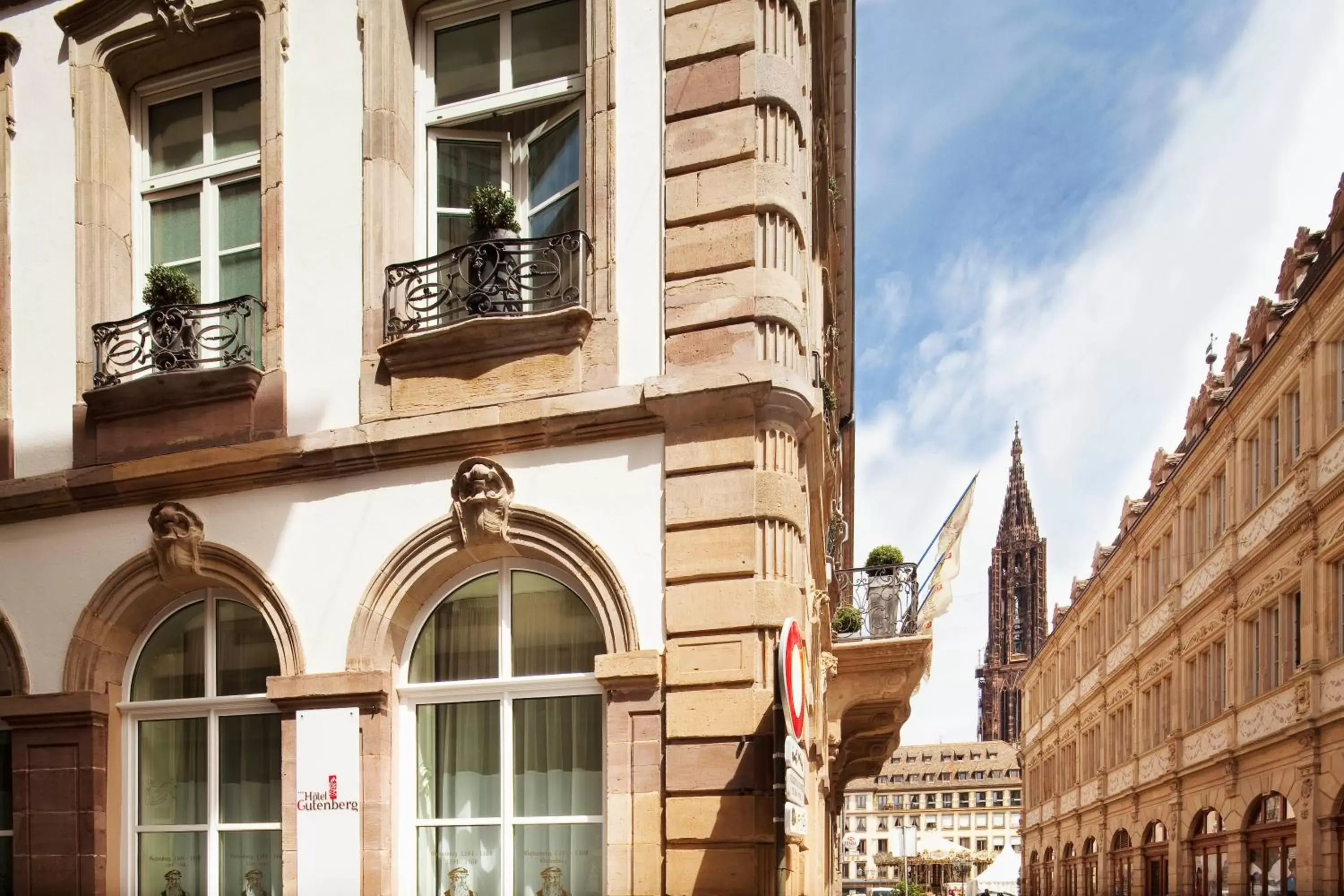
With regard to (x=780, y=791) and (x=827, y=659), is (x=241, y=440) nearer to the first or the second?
(x=780, y=791)

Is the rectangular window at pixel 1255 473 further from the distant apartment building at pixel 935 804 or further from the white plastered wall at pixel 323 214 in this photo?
the distant apartment building at pixel 935 804

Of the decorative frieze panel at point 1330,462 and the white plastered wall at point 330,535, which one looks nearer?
the white plastered wall at point 330,535

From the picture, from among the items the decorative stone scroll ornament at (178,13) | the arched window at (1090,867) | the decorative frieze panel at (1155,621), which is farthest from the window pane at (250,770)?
the arched window at (1090,867)

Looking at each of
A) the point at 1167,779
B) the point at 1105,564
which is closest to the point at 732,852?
the point at 1167,779

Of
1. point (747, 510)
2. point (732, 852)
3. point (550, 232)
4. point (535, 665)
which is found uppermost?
point (550, 232)

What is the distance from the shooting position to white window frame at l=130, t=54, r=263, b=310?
10.6m

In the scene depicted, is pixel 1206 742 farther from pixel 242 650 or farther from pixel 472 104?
pixel 472 104

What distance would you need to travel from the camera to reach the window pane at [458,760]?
927 cm

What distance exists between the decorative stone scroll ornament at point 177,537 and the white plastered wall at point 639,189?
335 centimetres

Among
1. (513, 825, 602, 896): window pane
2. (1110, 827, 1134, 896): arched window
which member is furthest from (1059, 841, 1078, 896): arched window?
(513, 825, 602, 896): window pane

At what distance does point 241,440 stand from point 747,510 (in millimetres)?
3845

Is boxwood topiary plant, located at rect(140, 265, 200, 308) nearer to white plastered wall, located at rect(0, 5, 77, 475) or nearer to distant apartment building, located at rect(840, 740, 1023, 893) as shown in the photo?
white plastered wall, located at rect(0, 5, 77, 475)

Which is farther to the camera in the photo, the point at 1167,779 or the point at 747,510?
the point at 1167,779

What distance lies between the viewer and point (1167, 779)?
3528 centimetres
